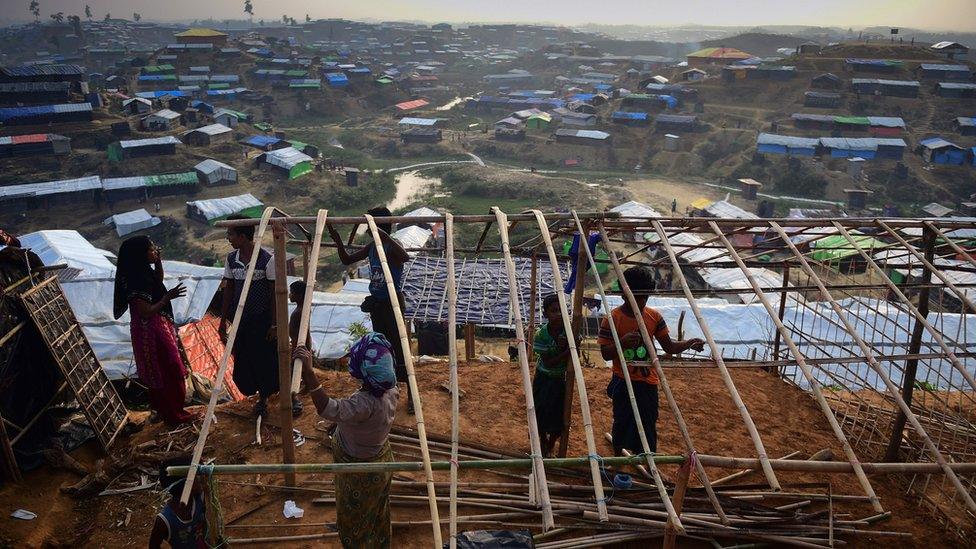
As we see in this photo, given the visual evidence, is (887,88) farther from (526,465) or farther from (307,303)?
(307,303)

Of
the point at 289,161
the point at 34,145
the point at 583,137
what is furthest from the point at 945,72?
the point at 34,145

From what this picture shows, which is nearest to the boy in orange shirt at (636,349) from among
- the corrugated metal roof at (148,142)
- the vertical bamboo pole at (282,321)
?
the vertical bamboo pole at (282,321)

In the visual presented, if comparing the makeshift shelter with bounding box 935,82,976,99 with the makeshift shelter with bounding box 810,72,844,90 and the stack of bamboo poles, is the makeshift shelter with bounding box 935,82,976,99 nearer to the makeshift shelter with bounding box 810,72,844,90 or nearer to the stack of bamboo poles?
the makeshift shelter with bounding box 810,72,844,90

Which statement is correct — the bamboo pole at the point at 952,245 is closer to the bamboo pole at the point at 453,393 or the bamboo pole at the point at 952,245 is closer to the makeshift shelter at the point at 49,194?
the bamboo pole at the point at 453,393

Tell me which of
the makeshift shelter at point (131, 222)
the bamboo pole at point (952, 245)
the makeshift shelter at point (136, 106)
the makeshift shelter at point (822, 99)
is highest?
the makeshift shelter at point (822, 99)

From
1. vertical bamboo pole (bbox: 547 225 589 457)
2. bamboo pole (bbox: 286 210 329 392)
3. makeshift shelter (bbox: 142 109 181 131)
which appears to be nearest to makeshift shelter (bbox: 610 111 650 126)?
makeshift shelter (bbox: 142 109 181 131)
